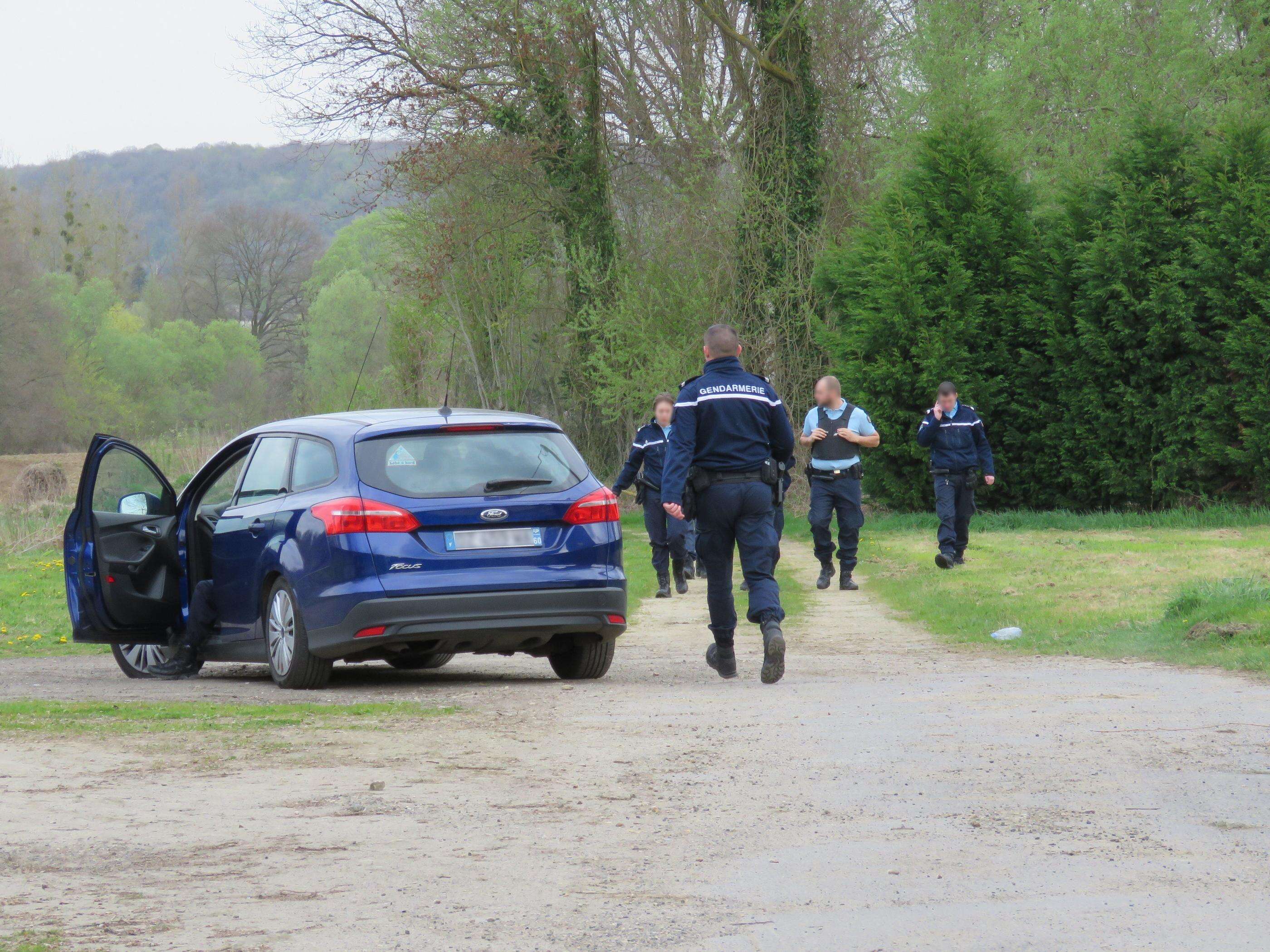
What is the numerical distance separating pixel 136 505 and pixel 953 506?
911 cm

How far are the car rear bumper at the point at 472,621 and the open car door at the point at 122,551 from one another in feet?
6.28

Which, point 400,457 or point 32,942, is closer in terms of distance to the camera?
point 32,942

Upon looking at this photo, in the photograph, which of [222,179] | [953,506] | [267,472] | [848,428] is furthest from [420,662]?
[222,179]

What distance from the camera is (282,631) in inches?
367

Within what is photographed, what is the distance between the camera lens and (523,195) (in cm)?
3114

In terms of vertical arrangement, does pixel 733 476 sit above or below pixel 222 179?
below

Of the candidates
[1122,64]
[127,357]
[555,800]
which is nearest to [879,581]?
[555,800]

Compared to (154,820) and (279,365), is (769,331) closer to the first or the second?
(154,820)

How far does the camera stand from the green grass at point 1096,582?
1055 cm

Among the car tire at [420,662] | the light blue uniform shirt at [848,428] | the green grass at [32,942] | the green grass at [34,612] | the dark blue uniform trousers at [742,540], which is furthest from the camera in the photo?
the light blue uniform shirt at [848,428]

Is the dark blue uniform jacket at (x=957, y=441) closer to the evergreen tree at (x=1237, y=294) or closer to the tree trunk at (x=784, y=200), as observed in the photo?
the evergreen tree at (x=1237, y=294)

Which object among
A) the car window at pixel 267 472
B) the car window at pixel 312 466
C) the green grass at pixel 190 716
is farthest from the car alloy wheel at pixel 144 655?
the green grass at pixel 190 716

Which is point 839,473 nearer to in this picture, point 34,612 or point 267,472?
point 267,472

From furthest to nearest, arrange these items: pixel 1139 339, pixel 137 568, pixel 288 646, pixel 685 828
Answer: pixel 1139 339 < pixel 137 568 < pixel 288 646 < pixel 685 828
